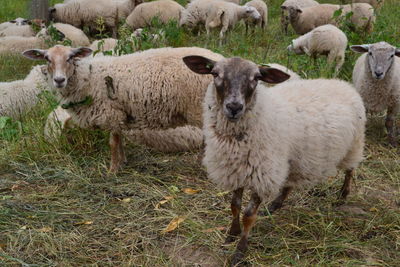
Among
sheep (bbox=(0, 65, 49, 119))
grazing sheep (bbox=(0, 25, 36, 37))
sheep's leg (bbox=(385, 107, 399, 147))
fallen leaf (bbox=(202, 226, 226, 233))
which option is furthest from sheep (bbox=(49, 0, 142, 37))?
fallen leaf (bbox=(202, 226, 226, 233))

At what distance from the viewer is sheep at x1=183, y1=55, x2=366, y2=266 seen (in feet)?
8.91

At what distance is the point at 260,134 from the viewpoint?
2830mm

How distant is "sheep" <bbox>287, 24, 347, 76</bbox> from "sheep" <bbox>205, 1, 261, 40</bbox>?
2.15 metres

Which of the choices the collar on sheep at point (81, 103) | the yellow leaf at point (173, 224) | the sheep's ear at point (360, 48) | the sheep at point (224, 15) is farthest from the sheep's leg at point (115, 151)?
the sheep at point (224, 15)

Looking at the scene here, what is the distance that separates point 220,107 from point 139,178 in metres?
1.64

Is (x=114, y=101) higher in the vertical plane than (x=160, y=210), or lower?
higher

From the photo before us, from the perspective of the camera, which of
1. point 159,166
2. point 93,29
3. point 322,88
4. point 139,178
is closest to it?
point 322,88

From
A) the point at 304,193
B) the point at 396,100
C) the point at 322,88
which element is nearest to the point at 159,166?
the point at 304,193

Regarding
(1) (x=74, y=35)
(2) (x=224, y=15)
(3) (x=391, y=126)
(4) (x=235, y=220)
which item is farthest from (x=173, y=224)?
(1) (x=74, y=35)

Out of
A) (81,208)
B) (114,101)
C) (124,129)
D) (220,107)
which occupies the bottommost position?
(81,208)

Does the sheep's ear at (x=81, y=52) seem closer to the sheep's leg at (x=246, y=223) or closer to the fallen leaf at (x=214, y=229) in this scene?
the fallen leaf at (x=214, y=229)

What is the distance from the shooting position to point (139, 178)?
4.19 metres

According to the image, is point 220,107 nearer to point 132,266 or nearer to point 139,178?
point 132,266

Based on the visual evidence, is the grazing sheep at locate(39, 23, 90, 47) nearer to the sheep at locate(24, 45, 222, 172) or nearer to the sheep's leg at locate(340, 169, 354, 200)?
the sheep at locate(24, 45, 222, 172)
